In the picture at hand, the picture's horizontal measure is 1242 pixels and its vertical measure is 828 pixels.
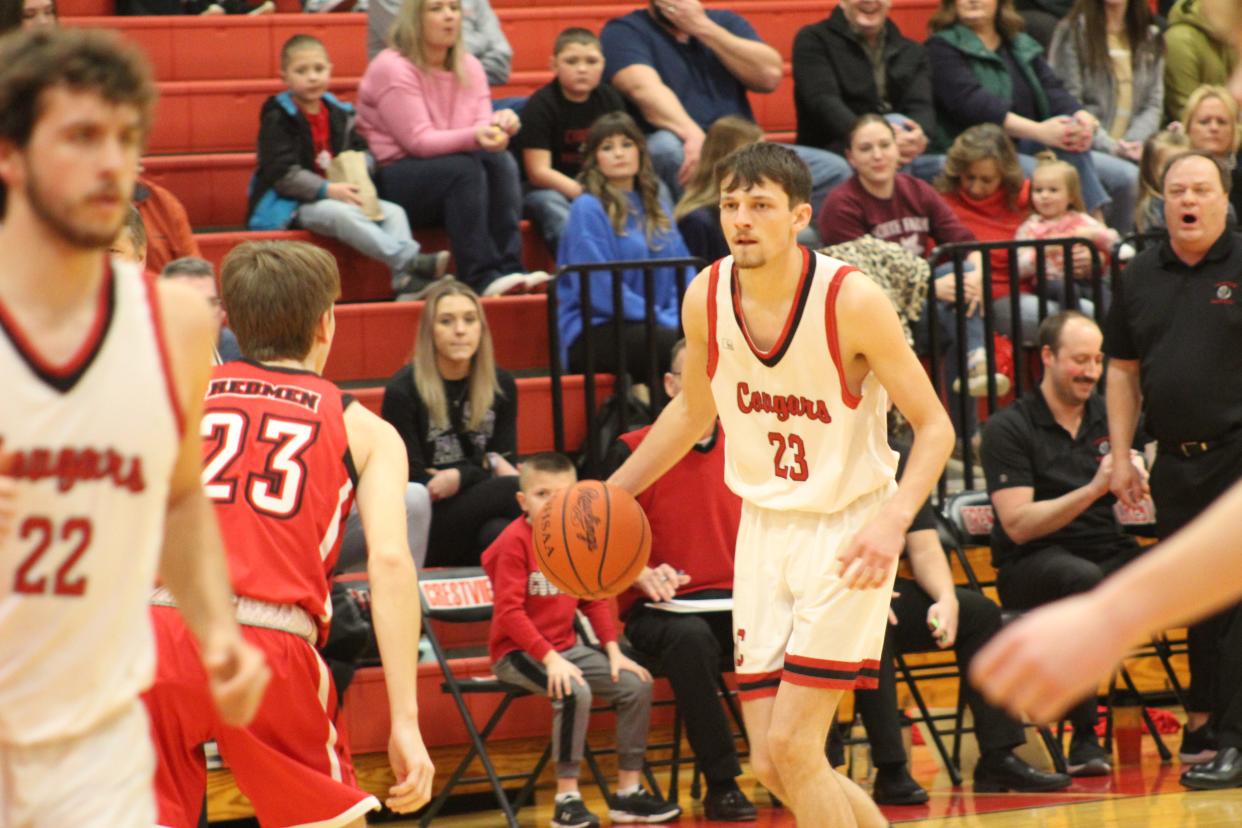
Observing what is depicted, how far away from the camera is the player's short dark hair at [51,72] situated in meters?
2.57

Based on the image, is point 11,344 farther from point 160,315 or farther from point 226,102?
point 226,102

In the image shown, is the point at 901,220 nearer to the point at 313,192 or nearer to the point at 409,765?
the point at 313,192

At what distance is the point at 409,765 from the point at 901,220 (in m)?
5.38

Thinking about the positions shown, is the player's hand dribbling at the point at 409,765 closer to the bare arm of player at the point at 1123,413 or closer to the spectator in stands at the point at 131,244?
the spectator in stands at the point at 131,244

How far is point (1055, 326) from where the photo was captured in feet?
24.1

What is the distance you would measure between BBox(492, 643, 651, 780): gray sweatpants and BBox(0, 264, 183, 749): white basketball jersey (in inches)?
145

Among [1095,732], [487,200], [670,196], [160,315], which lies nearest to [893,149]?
[670,196]

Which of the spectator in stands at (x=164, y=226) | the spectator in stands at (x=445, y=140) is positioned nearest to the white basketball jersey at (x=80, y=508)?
the spectator in stands at (x=164, y=226)

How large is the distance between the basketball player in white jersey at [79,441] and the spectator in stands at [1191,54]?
336 inches

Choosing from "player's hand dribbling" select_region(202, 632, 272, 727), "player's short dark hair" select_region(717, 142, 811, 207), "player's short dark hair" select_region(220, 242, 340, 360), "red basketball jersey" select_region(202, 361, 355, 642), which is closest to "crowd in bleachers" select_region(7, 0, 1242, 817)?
"player's short dark hair" select_region(717, 142, 811, 207)

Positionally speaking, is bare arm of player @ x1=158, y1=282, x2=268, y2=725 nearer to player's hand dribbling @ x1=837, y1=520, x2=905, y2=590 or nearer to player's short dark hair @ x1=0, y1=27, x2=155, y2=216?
player's short dark hair @ x1=0, y1=27, x2=155, y2=216

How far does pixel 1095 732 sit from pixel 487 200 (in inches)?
140

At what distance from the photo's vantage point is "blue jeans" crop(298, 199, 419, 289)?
7969 mm

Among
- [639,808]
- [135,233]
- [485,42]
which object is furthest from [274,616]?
[485,42]
